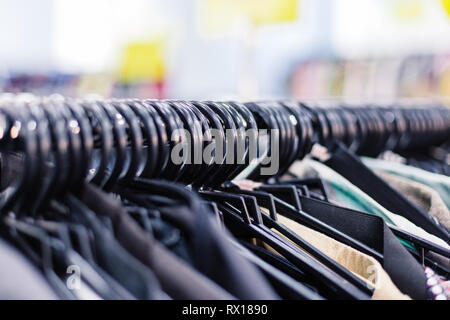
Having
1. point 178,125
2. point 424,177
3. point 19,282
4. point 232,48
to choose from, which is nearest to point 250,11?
point 424,177

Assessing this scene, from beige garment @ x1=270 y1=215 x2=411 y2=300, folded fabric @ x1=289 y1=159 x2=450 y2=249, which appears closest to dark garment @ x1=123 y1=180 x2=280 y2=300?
beige garment @ x1=270 y1=215 x2=411 y2=300

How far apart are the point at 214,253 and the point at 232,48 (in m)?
3.80

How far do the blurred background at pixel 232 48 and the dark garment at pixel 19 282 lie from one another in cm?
131

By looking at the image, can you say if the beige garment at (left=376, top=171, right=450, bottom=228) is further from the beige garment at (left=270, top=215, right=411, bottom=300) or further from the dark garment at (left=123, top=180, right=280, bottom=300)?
the dark garment at (left=123, top=180, right=280, bottom=300)

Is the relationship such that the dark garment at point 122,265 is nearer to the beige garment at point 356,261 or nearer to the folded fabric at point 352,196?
the beige garment at point 356,261

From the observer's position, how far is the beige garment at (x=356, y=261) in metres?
0.42

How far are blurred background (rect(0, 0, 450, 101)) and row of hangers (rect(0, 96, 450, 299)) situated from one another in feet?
3.06

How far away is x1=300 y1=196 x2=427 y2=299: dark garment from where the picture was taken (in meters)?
0.46

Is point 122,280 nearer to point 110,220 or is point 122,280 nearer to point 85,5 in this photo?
point 110,220

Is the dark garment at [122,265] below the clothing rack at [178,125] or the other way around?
below

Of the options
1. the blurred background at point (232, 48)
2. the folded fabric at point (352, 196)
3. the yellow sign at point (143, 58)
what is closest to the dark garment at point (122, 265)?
the folded fabric at point (352, 196)
